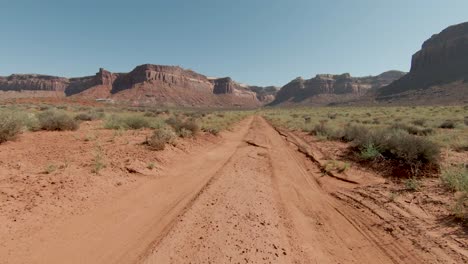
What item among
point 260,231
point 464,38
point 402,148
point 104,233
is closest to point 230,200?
point 260,231

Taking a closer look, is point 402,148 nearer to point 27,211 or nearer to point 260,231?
point 260,231

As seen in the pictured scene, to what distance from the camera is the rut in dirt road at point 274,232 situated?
3.37 meters

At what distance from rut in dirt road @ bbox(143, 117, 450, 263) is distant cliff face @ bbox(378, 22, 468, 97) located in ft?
330

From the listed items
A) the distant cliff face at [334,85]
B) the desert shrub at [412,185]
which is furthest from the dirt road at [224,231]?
the distant cliff face at [334,85]

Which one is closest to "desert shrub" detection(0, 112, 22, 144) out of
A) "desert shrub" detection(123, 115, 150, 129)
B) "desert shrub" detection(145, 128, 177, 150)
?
"desert shrub" detection(145, 128, 177, 150)

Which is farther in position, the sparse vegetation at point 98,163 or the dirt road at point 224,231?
the sparse vegetation at point 98,163

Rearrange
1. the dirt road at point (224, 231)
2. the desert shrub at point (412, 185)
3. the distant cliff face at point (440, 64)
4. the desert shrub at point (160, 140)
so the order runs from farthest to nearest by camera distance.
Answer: the distant cliff face at point (440, 64)
the desert shrub at point (160, 140)
the desert shrub at point (412, 185)
the dirt road at point (224, 231)

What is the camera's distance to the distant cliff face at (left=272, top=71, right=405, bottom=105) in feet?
504

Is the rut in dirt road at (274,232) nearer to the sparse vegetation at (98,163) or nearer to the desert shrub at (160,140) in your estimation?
the sparse vegetation at (98,163)

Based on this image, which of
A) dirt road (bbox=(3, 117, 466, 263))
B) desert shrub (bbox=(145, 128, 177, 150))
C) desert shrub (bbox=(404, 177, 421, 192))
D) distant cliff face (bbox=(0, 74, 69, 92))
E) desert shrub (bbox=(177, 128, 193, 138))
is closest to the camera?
dirt road (bbox=(3, 117, 466, 263))

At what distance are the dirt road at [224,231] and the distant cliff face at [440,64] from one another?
101m

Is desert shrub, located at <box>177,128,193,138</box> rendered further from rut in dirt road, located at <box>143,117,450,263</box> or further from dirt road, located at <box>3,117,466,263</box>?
rut in dirt road, located at <box>143,117,450,263</box>

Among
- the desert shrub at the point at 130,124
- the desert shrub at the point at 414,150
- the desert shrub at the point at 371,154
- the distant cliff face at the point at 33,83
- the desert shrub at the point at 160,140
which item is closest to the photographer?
the desert shrub at the point at 414,150

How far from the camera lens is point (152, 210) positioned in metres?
4.77
